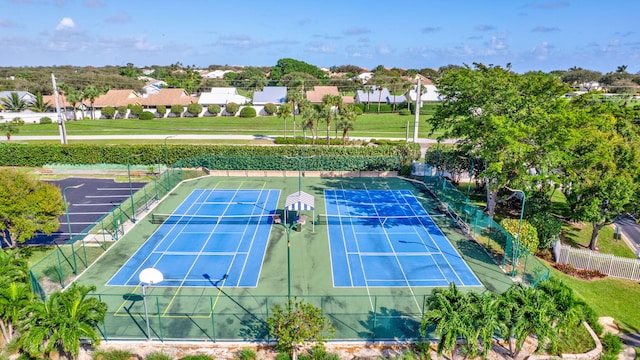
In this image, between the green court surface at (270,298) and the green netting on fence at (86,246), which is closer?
the green court surface at (270,298)

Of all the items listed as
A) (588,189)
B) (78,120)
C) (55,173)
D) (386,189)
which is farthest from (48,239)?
(78,120)

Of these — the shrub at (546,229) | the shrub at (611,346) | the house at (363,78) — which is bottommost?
the shrub at (611,346)

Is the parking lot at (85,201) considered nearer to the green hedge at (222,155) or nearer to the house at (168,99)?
the green hedge at (222,155)

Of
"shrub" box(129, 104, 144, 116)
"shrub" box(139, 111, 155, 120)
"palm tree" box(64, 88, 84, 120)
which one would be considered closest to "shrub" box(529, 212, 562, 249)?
"shrub" box(139, 111, 155, 120)

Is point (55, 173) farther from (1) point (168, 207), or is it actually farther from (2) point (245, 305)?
(2) point (245, 305)

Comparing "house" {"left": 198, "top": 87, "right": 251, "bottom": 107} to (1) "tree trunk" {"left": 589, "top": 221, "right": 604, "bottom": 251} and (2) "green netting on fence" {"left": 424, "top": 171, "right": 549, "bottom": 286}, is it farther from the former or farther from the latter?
(1) "tree trunk" {"left": 589, "top": 221, "right": 604, "bottom": 251}

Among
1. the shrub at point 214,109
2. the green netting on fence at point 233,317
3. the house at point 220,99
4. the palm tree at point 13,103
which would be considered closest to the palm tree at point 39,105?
the palm tree at point 13,103
